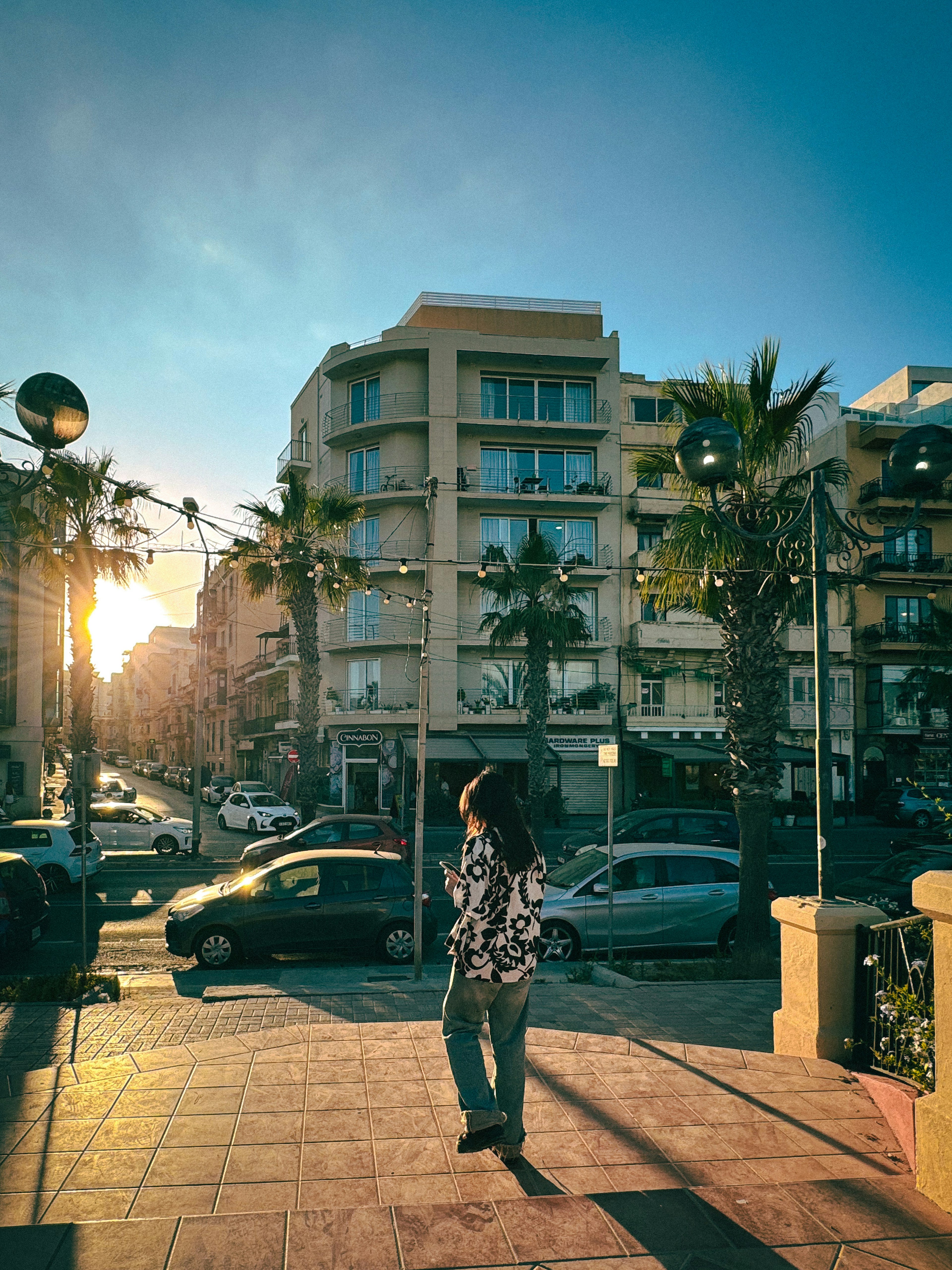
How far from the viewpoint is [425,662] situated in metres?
10.8

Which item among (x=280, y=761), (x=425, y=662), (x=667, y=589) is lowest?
(x=280, y=761)

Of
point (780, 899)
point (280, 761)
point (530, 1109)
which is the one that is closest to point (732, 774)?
point (780, 899)

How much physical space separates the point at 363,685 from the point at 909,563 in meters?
24.0

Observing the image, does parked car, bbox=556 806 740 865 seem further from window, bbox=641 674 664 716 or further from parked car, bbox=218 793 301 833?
window, bbox=641 674 664 716

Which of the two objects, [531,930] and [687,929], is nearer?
[531,930]

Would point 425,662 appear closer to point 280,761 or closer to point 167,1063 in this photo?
point 167,1063

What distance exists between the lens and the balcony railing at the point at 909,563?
3850 cm

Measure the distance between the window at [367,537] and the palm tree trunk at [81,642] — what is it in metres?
12.2

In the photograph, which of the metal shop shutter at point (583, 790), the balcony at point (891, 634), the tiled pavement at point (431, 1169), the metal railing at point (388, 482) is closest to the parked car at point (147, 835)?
the metal railing at point (388, 482)

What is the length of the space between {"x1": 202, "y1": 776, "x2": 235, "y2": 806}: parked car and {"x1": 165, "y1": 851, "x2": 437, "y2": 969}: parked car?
28.6 meters

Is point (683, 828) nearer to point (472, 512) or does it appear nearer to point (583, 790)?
point (583, 790)

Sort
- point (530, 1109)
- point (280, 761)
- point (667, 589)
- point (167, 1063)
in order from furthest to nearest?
point (280, 761)
point (667, 589)
point (167, 1063)
point (530, 1109)

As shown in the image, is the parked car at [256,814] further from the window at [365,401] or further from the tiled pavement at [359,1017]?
the tiled pavement at [359,1017]

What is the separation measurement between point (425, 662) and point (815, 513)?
498 centimetres
